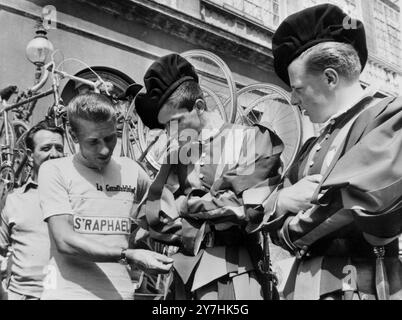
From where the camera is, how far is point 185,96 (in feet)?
8.21

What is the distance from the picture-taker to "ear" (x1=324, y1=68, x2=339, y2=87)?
6.33ft

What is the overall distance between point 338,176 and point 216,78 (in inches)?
141

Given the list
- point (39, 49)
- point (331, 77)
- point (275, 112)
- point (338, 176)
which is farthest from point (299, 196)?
point (39, 49)

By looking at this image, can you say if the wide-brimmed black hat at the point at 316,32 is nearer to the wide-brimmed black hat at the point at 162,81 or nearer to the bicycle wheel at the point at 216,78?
Result: the wide-brimmed black hat at the point at 162,81

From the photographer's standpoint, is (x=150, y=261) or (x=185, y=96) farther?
(x=185, y=96)

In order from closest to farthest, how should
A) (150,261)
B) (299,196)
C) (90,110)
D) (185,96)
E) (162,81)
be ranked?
(299,196) → (150,261) → (90,110) → (185,96) → (162,81)

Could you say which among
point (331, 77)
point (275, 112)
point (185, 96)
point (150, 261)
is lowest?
point (150, 261)

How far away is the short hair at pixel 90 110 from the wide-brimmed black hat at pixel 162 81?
256 millimetres

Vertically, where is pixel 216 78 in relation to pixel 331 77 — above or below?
above

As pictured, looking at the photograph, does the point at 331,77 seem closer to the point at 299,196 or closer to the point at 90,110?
the point at 299,196

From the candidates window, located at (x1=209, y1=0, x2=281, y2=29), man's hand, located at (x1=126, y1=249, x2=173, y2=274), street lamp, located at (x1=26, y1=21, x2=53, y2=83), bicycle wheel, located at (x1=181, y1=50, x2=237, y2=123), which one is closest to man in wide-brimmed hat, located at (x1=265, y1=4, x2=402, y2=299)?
man's hand, located at (x1=126, y1=249, x2=173, y2=274)

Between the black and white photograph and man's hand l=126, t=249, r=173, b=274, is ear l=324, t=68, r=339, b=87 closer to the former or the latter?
the black and white photograph
